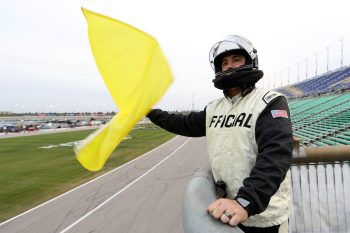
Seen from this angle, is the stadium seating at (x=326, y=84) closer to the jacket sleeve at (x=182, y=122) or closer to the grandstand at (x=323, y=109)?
the grandstand at (x=323, y=109)

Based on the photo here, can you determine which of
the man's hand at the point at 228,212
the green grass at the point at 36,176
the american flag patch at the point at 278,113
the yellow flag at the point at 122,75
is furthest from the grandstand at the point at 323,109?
the green grass at the point at 36,176

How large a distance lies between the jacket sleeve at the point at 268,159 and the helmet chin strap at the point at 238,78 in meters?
0.20

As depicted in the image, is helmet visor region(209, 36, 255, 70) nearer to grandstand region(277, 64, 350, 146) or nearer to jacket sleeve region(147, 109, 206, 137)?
jacket sleeve region(147, 109, 206, 137)

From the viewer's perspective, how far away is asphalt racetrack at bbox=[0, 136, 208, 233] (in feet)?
29.0

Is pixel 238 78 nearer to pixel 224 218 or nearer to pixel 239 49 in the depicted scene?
pixel 239 49

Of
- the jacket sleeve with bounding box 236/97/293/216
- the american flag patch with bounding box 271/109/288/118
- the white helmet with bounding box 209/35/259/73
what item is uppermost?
the white helmet with bounding box 209/35/259/73

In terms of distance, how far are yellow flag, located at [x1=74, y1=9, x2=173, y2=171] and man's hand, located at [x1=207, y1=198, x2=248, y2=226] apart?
2.28 feet

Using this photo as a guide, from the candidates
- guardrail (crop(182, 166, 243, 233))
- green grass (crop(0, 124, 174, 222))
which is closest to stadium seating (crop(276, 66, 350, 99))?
green grass (crop(0, 124, 174, 222))

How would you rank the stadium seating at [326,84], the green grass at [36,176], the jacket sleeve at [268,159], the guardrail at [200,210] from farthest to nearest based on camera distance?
the stadium seating at [326,84]
the green grass at [36,176]
the jacket sleeve at [268,159]
the guardrail at [200,210]

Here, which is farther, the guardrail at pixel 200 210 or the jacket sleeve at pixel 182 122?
the jacket sleeve at pixel 182 122

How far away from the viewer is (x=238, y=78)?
1975 millimetres

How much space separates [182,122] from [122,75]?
0.71 meters

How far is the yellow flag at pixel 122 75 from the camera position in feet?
6.09

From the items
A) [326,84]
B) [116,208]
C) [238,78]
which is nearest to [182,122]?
[238,78]
